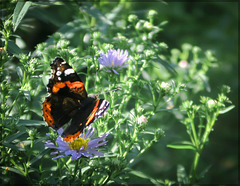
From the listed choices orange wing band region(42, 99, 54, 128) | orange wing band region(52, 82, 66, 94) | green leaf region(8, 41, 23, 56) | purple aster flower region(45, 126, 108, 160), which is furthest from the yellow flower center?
green leaf region(8, 41, 23, 56)

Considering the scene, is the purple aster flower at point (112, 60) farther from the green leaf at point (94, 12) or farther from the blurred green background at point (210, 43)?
the blurred green background at point (210, 43)

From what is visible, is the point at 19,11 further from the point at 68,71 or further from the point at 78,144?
the point at 78,144

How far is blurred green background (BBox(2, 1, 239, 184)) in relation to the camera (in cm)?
248

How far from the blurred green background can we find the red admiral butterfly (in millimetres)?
970

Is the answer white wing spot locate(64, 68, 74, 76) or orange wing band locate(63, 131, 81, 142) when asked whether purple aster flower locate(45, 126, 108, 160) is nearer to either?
orange wing band locate(63, 131, 81, 142)

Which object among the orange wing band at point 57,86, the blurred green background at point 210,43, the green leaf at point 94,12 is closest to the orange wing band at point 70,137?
the orange wing band at point 57,86

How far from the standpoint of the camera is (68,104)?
4.42 ft

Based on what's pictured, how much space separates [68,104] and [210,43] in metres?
2.62

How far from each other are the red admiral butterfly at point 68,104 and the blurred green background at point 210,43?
0.97m

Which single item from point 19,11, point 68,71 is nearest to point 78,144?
point 68,71

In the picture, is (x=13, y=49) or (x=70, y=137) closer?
(x=70, y=137)

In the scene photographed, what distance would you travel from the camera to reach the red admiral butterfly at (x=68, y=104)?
3.81ft

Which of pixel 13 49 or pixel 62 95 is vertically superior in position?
pixel 13 49

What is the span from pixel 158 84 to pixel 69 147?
47 cm
